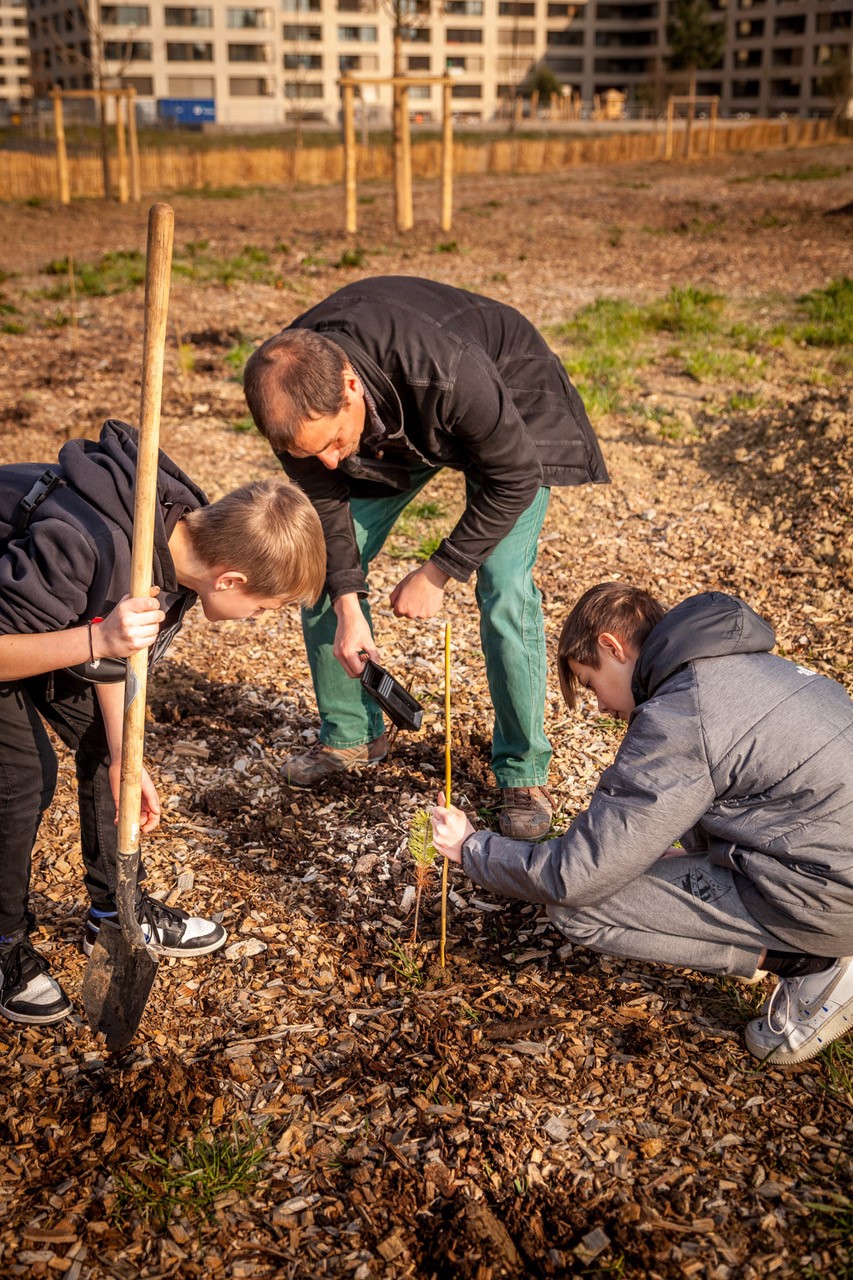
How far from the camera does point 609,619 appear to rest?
253 cm

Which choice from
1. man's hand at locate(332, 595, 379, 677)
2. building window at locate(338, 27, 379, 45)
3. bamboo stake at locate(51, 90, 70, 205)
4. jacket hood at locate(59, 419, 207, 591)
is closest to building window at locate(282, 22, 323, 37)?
building window at locate(338, 27, 379, 45)

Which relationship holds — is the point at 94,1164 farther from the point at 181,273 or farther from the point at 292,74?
the point at 292,74

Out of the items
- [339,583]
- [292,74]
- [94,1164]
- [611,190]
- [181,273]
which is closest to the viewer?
[94,1164]

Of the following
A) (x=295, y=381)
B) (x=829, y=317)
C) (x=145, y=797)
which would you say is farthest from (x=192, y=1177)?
(x=829, y=317)

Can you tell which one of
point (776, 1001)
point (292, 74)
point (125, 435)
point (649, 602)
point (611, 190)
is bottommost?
point (776, 1001)

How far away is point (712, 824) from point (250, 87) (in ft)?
248

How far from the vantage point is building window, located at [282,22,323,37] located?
68938mm

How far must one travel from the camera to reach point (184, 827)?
3.50 m

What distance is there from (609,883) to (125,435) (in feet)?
5.11

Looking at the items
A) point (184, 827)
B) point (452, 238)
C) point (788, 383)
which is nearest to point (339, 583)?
point (184, 827)

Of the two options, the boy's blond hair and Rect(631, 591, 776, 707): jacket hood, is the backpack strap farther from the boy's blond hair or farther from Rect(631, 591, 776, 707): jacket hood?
Rect(631, 591, 776, 707): jacket hood

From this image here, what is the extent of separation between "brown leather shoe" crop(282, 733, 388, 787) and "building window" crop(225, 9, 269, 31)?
75286mm

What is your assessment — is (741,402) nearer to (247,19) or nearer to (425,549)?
(425,549)

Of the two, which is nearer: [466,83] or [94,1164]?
[94,1164]
